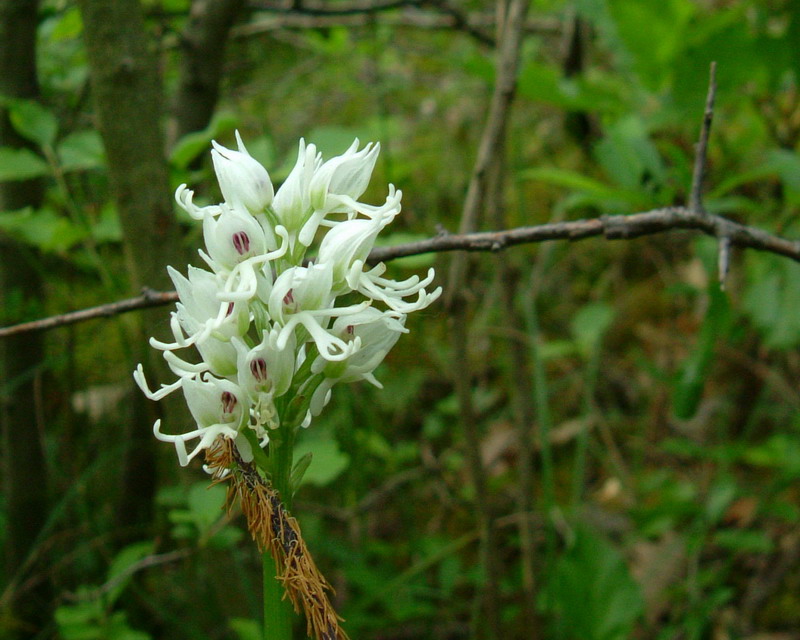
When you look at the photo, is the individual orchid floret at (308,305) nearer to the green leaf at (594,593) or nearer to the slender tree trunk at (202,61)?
the green leaf at (594,593)

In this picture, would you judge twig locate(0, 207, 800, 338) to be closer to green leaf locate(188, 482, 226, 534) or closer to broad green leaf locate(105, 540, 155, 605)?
green leaf locate(188, 482, 226, 534)

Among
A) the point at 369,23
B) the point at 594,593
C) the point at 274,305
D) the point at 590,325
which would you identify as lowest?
the point at 594,593

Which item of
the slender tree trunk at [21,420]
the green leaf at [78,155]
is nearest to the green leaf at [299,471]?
the green leaf at [78,155]

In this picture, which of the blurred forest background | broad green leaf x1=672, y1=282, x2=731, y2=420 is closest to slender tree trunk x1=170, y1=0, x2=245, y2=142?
the blurred forest background

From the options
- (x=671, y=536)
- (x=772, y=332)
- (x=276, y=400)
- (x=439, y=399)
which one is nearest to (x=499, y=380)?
(x=439, y=399)

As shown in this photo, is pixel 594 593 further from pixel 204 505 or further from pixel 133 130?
pixel 133 130

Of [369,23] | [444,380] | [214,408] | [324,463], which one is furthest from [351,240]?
[444,380]

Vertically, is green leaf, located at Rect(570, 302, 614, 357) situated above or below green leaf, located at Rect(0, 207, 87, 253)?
below
